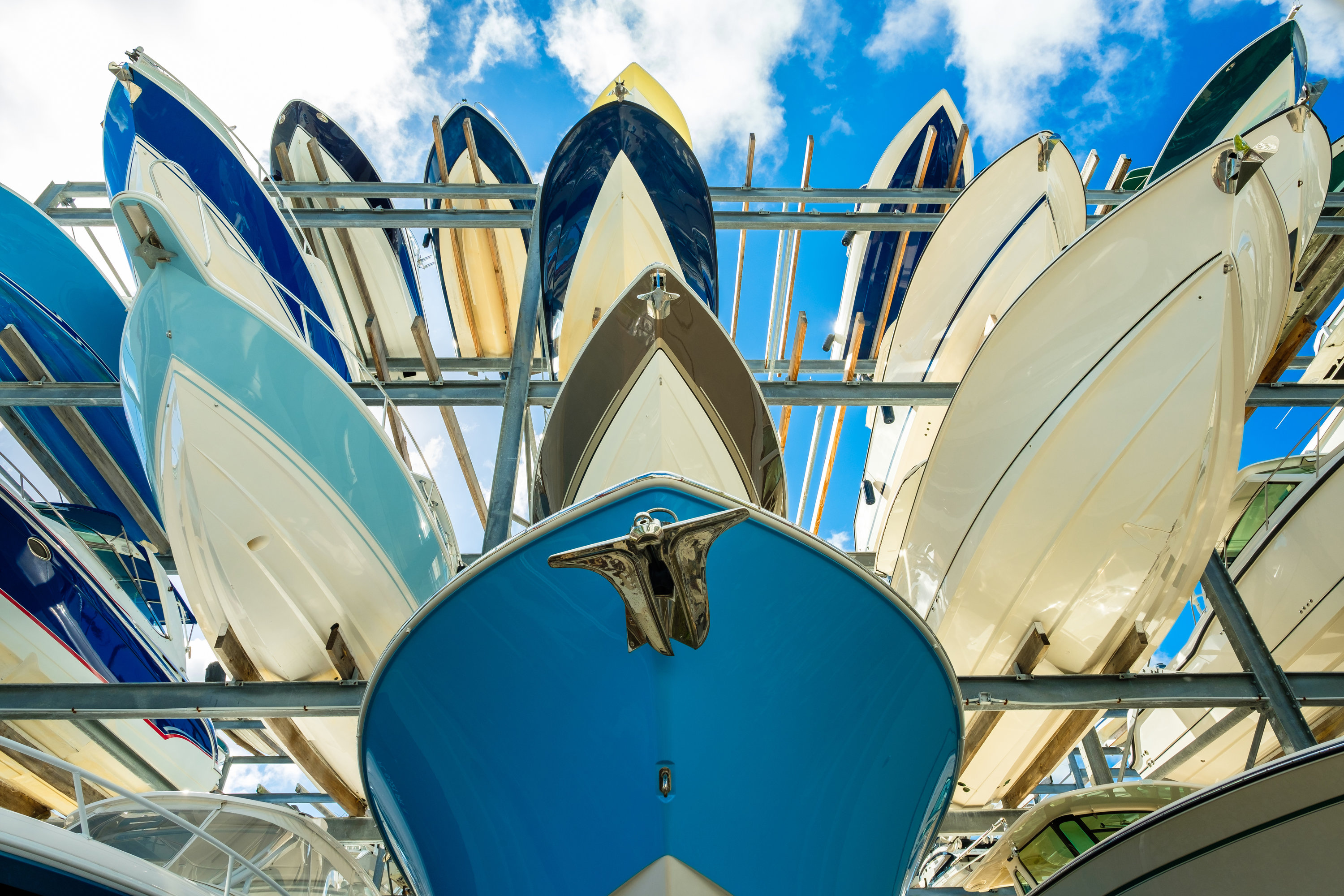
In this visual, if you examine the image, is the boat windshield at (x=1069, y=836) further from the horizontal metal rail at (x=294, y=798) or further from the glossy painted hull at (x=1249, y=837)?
the horizontal metal rail at (x=294, y=798)

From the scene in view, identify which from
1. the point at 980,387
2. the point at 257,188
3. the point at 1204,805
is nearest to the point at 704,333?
the point at 980,387

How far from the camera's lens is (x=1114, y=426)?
2.03 meters

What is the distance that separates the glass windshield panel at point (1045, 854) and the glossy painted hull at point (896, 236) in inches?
114

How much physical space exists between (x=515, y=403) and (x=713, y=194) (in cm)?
198

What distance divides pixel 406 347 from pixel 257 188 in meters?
1.46

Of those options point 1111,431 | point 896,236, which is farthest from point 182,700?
point 896,236

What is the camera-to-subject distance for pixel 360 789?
9.51 feet

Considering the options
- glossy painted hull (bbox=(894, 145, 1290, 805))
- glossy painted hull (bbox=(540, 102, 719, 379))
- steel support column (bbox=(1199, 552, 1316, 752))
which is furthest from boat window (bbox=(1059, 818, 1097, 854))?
glossy painted hull (bbox=(540, 102, 719, 379))

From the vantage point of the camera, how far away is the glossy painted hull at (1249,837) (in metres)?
1.11

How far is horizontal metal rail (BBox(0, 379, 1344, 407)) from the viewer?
8.91 feet

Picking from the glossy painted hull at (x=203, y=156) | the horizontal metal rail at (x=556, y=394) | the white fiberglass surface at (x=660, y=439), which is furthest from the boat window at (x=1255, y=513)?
the glossy painted hull at (x=203, y=156)

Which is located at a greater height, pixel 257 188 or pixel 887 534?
pixel 257 188

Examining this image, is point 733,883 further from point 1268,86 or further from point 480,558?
point 1268,86

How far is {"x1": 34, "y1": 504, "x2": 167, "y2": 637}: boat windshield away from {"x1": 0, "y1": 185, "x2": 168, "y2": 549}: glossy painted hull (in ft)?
1.43
